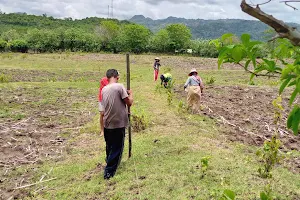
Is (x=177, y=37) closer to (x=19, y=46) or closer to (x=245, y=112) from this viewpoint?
(x=19, y=46)

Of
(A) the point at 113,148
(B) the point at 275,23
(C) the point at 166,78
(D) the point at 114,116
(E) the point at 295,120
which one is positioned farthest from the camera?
(C) the point at 166,78

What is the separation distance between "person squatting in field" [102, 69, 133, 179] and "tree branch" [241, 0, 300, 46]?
4446mm

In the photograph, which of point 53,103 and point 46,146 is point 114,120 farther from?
point 53,103

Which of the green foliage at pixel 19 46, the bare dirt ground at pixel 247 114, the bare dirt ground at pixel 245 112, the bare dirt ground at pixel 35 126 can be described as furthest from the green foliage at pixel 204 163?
the green foliage at pixel 19 46

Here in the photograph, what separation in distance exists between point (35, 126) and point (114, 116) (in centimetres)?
491

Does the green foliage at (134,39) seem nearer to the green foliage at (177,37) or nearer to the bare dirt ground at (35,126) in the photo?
the green foliage at (177,37)

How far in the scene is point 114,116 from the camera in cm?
575

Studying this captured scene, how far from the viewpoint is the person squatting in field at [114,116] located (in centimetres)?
574

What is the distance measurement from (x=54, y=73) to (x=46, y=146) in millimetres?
17289

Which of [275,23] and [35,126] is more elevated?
[275,23]

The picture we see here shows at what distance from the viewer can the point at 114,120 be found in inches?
227

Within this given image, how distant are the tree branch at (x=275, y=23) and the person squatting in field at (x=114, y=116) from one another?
4.45 m

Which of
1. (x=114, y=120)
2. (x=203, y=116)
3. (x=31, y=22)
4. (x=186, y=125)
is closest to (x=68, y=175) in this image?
(x=114, y=120)

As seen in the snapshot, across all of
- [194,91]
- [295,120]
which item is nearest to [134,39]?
[194,91]
